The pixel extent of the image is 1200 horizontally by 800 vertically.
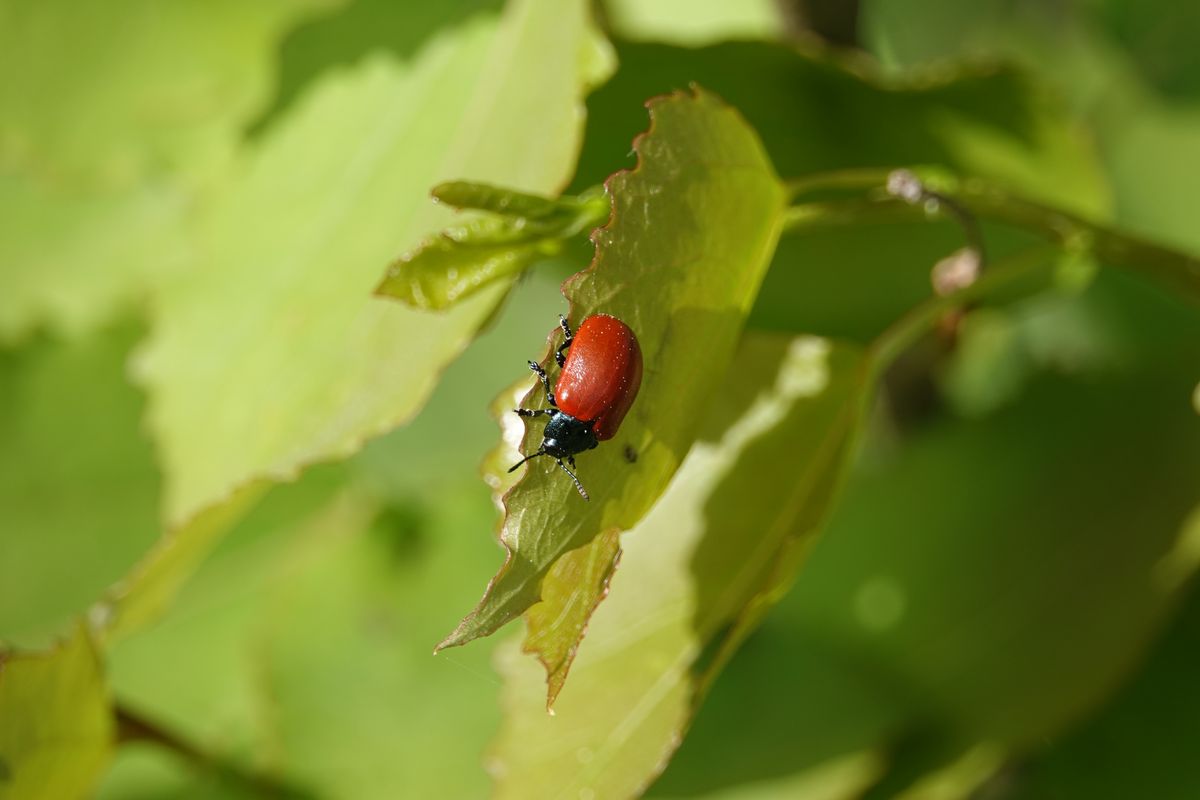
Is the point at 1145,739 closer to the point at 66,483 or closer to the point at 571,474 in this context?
the point at 571,474

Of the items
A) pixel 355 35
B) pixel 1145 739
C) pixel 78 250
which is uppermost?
pixel 355 35

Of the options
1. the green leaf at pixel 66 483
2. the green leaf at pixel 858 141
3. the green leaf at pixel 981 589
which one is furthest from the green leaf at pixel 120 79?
the green leaf at pixel 981 589

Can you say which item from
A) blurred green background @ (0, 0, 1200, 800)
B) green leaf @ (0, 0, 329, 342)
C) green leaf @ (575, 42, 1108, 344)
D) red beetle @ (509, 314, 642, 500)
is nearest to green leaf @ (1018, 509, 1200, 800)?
blurred green background @ (0, 0, 1200, 800)

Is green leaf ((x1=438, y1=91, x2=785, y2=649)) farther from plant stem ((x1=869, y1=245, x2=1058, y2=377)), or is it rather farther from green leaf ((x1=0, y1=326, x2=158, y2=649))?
green leaf ((x1=0, y1=326, x2=158, y2=649))

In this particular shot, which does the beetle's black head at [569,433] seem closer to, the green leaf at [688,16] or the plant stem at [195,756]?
the plant stem at [195,756]

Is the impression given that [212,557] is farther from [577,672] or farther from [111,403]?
[577,672]

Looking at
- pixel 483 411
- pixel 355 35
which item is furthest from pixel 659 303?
pixel 483 411

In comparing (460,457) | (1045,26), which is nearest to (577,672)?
(460,457)
